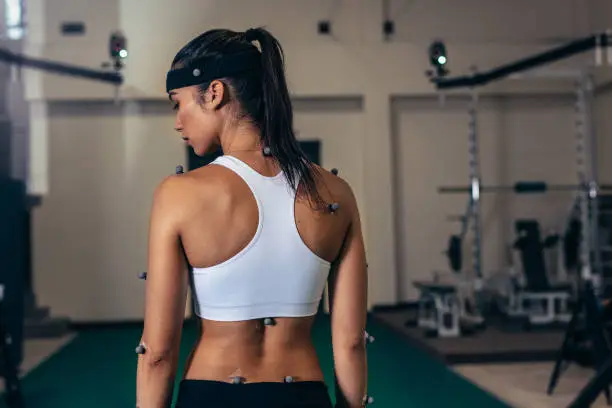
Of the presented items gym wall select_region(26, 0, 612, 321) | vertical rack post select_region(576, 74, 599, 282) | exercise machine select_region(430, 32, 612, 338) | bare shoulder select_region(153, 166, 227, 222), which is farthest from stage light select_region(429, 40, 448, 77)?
bare shoulder select_region(153, 166, 227, 222)

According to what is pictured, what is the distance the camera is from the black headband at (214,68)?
42.6 inches

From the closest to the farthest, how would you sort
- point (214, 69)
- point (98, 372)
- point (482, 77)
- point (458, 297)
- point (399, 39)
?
point (214, 69) < point (98, 372) < point (482, 77) < point (458, 297) < point (399, 39)

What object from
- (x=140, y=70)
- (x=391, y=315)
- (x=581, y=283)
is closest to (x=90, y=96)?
(x=140, y=70)

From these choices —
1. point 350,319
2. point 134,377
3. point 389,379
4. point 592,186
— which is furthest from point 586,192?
point 350,319

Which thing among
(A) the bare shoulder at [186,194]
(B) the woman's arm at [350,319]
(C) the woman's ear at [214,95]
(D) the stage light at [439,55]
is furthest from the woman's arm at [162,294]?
(D) the stage light at [439,55]

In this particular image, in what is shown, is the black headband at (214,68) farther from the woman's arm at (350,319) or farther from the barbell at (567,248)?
the barbell at (567,248)

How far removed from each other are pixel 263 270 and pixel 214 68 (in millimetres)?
316

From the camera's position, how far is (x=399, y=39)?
7797 millimetres

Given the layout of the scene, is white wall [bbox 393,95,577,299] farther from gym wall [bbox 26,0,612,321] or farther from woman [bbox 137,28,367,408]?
woman [bbox 137,28,367,408]

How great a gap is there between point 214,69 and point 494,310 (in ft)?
22.1

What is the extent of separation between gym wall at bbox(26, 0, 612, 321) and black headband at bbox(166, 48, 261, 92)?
20.7 ft

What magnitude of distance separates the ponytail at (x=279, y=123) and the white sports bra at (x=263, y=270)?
3 cm

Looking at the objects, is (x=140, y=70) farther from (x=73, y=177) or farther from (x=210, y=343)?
(x=210, y=343)

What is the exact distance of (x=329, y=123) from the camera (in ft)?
25.7
